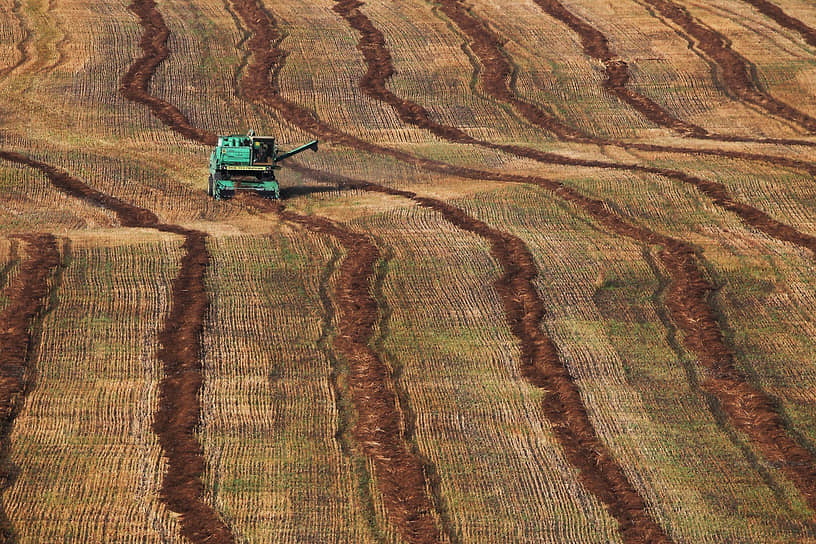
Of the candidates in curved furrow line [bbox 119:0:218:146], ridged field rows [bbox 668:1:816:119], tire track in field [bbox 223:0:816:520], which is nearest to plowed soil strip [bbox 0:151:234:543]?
tire track in field [bbox 223:0:816:520]

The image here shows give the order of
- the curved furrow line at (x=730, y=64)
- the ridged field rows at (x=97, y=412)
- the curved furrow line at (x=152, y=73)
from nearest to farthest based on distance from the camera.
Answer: the ridged field rows at (x=97, y=412)
the curved furrow line at (x=152, y=73)
the curved furrow line at (x=730, y=64)

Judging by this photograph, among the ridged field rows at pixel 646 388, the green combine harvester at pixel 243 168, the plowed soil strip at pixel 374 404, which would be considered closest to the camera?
the plowed soil strip at pixel 374 404

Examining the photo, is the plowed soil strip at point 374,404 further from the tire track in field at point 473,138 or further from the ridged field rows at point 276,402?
the tire track in field at point 473,138

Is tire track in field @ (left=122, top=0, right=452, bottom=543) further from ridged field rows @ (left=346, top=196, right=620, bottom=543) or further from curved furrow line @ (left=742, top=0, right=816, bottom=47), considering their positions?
curved furrow line @ (left=742, top=0, right=816, bottom=47)

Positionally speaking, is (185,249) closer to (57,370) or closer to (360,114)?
(57,370)

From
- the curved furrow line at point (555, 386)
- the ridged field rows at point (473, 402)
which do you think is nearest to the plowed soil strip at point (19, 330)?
the ridged field rows at point (473, 402)

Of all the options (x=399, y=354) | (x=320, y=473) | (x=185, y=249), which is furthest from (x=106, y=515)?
(x=185, y=249)

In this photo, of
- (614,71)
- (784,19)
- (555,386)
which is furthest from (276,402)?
(784,19)
